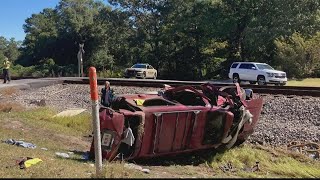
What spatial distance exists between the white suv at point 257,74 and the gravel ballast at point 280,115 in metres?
9.39

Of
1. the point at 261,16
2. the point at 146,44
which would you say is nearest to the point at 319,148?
the point at 261,16

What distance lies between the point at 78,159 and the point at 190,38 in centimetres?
4342

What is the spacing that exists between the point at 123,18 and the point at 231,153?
159 feet

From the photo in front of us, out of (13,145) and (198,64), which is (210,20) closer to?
(198,64)

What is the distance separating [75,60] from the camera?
63562 millimetres

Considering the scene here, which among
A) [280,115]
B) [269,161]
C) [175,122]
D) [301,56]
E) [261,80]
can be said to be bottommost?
[269,161]

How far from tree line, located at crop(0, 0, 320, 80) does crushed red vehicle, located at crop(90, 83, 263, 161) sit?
96.5 ft

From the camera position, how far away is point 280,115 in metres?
16.3

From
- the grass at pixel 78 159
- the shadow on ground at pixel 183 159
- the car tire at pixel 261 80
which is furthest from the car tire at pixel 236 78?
the shadow on ground at pixel 183 159

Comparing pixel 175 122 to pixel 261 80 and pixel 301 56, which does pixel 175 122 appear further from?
pixel 301 56

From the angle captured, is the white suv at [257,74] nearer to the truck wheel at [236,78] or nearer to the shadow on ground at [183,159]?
the truck wheel at [236,78]

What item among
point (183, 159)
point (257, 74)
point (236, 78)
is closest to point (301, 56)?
point (236, 78)

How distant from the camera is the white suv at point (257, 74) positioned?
2894cm

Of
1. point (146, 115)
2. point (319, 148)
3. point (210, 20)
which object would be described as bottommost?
point (319, 148)
